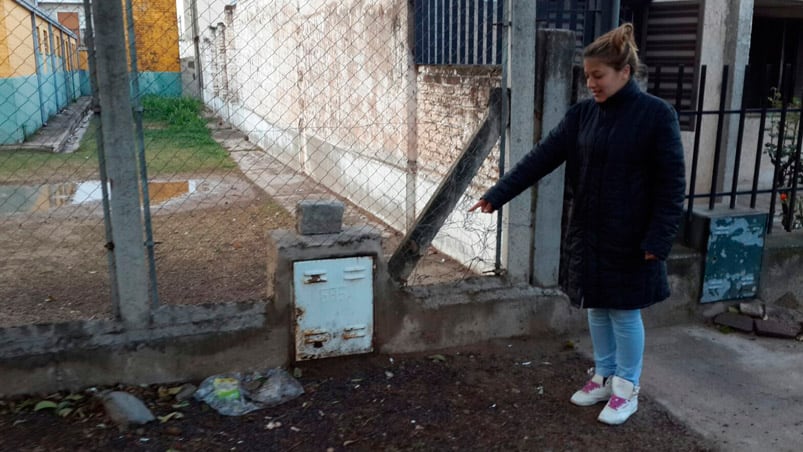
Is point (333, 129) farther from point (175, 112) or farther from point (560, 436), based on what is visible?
point (175, 112)

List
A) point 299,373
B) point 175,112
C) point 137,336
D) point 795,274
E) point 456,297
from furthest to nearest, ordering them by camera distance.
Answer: point 175,112
point 795,274
point 456,297
point 299,373
point 137,336

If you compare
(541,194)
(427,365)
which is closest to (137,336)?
(427,365)

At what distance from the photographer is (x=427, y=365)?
401 centimetres

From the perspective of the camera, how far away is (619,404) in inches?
133

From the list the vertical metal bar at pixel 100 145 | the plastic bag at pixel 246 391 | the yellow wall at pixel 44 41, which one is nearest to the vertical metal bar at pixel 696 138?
the plastic bag at pixel 246 391

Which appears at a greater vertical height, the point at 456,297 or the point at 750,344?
the point at 456,297

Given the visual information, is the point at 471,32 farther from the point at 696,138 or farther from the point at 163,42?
the point at 163,42

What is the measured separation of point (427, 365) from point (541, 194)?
4.05ft

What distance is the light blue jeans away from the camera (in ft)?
10.8

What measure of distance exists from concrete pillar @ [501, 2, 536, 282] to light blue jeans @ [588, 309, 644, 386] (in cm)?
94

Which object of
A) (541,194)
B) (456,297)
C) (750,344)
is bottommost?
(750,344)

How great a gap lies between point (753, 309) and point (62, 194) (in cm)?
877

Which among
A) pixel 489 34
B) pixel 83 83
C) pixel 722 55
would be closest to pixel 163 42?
pixel 83 83

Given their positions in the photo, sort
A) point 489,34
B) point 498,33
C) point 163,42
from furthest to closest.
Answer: point 163,42, point 489,34, point 498,33
